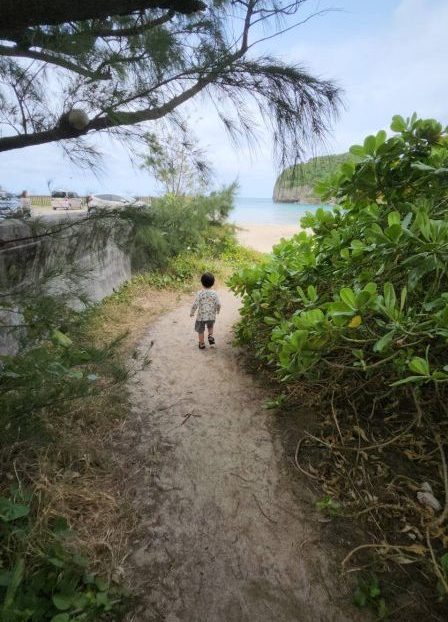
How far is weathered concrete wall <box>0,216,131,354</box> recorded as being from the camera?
167cm

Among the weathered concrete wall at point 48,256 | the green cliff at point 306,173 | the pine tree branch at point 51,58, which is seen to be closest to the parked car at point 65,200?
the weathered concrete wall at point 48,256

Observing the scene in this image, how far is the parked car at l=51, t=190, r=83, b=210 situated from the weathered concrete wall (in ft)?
0.29

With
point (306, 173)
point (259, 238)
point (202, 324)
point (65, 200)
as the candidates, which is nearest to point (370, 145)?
point (306, 173)

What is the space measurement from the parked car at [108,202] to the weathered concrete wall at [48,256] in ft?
0.27

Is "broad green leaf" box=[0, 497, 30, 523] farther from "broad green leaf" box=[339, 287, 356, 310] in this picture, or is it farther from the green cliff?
the green cliff

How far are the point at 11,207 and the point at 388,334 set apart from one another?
184cm

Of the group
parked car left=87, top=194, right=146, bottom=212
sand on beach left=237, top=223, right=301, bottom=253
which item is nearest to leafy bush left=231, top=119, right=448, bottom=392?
parked car left=87, top=194, right=146, bottom=212

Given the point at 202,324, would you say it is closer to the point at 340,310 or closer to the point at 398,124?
the point at 340,310

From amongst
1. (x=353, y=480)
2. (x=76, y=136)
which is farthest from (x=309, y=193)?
(x=353, y=480)

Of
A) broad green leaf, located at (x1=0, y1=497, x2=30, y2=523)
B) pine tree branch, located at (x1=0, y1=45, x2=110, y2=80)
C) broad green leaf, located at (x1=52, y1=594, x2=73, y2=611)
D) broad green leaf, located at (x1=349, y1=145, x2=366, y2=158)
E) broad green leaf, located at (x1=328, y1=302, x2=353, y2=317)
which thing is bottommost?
broad green leaf, located at (x1=52, y1=594, x2=73, y2=611)

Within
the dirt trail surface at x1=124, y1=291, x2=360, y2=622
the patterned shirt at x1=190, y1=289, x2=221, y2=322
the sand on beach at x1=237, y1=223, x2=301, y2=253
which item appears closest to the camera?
the dirt trail surface at x1=124, y1=291, x2=360, y2=622

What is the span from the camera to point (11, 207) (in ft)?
5.40

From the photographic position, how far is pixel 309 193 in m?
2.18

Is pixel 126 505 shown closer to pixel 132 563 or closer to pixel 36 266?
pixel 132 563
